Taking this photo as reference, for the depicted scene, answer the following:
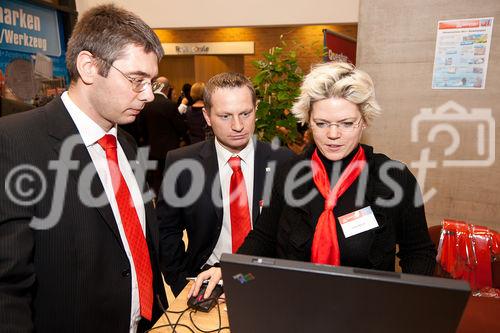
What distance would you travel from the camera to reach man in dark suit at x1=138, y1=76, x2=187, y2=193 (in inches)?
183

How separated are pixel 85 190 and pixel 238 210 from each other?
79 centimetres

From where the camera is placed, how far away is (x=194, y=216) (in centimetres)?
179

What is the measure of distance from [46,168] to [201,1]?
3.92 meters

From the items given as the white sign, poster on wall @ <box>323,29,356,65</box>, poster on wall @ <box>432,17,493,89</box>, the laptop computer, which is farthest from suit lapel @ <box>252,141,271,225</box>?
the white sign

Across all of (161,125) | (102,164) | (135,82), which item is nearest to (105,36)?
(135,82)

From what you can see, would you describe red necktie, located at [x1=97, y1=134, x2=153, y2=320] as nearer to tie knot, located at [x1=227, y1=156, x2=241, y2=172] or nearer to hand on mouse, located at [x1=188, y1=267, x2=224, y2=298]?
hand on mouse, located at [x1=188, y1=267, x2=224, y2=298]

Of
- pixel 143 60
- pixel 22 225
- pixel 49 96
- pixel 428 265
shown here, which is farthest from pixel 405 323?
pixel 49 96

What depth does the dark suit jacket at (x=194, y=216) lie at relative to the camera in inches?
69.9

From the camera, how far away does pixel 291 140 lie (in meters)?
3.41

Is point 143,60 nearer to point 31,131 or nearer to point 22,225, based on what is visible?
point 31,131

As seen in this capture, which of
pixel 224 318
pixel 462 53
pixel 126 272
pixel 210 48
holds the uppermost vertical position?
pixel 210 48

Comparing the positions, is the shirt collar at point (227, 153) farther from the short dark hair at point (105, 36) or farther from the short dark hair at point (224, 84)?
the short dark hair at point (105, 36)

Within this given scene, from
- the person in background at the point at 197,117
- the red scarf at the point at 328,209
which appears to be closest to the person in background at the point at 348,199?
the red scarf at the point at 328,209

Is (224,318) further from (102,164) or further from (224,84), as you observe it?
(224,84)
